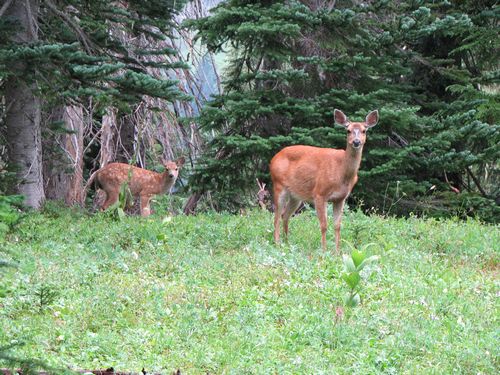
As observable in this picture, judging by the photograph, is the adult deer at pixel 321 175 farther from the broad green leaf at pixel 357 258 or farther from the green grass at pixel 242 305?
the broad green leaf at pixel 357 258

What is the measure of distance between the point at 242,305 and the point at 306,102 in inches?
307

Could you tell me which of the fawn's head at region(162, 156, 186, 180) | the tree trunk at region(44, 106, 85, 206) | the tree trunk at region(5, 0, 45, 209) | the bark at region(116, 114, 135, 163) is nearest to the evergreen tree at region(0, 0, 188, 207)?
the tree trunk at region(5, 0, 45, 209)

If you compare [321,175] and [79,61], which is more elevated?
[79,61]

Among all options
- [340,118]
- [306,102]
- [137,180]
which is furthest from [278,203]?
[137,180]

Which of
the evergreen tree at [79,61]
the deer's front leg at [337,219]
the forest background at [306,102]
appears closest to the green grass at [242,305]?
the deer's front leg at [337,219]

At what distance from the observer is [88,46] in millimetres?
11031

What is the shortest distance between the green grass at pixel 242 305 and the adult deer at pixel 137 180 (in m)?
4.33

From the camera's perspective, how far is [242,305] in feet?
22.3

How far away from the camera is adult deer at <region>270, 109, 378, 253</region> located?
1019 centimetres

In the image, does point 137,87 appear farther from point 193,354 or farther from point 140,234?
point 193,354

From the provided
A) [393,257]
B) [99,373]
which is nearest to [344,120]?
[393,257]

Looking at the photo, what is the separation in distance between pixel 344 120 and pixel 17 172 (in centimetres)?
445

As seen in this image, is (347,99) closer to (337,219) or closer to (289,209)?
(289,209)

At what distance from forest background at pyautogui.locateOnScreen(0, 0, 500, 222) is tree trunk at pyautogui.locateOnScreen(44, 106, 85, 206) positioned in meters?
0.03
